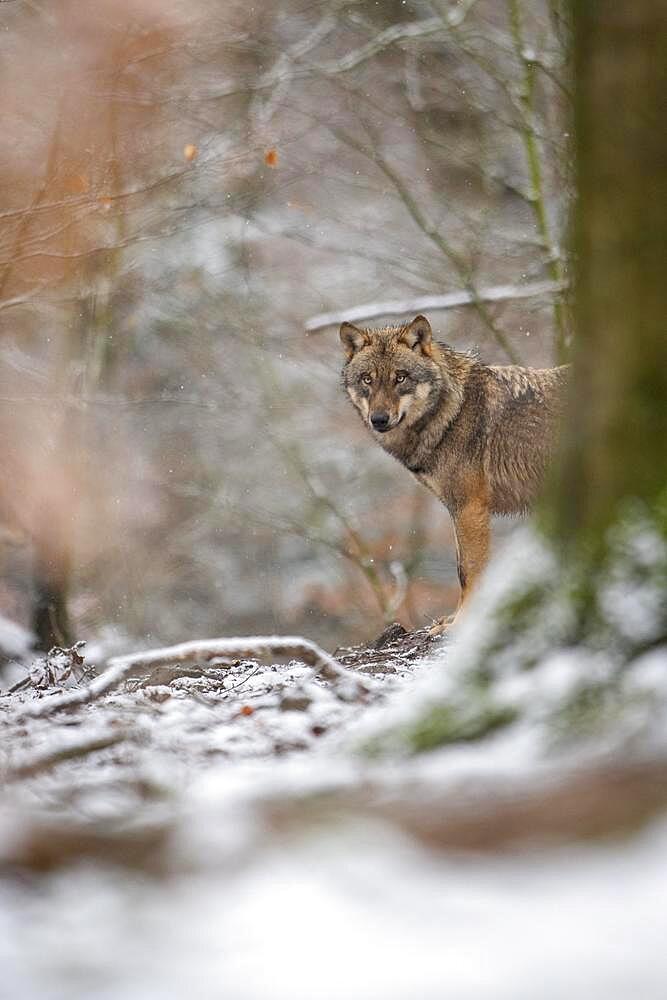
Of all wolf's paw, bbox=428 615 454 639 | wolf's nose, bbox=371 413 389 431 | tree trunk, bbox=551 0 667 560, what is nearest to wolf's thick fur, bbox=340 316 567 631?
wolf's nose, bbox=371 413 389 431

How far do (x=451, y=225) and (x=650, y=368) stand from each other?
10.1 metres

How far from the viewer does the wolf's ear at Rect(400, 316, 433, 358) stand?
6.89 m

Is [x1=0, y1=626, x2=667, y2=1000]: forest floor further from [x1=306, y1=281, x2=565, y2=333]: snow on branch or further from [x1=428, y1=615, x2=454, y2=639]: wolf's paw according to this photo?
[x1=306, y1=281, x2=565, y2=333]: snow on branch

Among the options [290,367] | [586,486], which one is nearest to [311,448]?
[290,367]

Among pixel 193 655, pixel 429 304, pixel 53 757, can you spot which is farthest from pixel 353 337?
pixel 53 757

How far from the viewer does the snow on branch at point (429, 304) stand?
27.0 ft

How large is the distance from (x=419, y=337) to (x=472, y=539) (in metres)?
1.42

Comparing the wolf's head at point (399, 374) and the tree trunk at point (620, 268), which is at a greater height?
the tree trunk at point (620, 268)

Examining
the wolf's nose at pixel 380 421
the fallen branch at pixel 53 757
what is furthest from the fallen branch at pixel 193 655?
the wolf's nose at pixel 380 421

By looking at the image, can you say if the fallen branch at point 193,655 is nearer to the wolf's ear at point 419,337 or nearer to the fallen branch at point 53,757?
the fallen branch at point 53,757

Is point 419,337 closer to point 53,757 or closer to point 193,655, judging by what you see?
point 193,655

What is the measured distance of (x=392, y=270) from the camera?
12867 mm

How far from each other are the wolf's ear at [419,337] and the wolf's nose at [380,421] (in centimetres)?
56

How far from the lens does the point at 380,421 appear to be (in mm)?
6773
